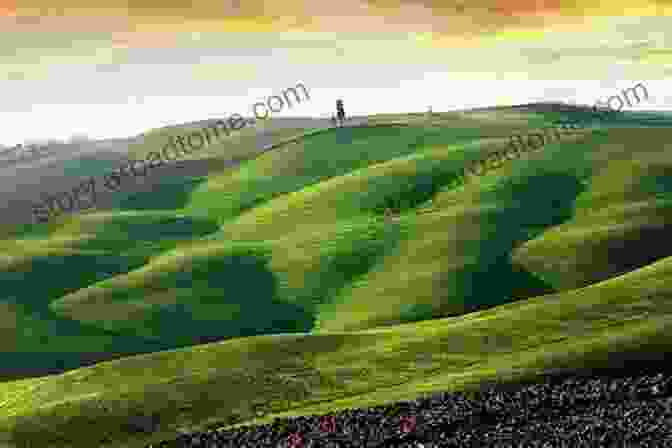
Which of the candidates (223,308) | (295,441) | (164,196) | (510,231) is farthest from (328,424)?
(164,196)

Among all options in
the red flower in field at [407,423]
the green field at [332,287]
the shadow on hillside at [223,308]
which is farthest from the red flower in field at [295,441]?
the shadow on hillside at [223,308]

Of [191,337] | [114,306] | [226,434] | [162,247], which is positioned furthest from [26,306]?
[226,434]

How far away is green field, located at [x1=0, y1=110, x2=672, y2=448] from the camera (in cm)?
6638

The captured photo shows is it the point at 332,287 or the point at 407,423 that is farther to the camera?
the point at 332,287

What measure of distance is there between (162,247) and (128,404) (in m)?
66.3

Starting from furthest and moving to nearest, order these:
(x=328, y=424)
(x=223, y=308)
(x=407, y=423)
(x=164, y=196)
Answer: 1. (x=164, y=196)
2. (x=223, y=308)
3. (x=328, y=424)
4. (x=407, y=423)

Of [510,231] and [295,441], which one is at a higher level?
[510,231]

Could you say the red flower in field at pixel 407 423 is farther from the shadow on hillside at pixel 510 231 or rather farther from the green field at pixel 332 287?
the shadow on hillside at pixel 510 231

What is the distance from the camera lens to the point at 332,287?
10369 centimetres

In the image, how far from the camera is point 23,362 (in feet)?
299

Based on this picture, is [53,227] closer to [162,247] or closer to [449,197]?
[162,247]

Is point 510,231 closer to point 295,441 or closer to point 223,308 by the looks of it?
point 223,308

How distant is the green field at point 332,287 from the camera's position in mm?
66375

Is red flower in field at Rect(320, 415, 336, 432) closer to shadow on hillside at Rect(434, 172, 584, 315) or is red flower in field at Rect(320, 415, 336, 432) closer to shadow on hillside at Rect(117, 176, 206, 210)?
shadow on hillside at Rect(434, 172, 584, 315)
